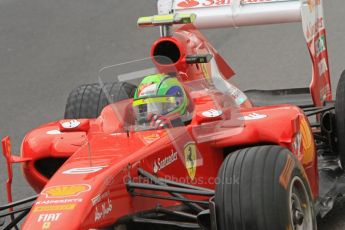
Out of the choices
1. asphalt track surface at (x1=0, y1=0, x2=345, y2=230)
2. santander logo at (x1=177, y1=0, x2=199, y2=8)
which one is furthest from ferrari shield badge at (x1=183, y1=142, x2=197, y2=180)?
asphalt track surface at (x1=0, y1=0, x2=345, y2=230)

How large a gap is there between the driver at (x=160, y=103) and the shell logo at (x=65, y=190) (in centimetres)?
105

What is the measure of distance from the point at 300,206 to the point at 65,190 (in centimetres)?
157

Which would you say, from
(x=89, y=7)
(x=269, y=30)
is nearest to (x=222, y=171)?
(x=269, y=30)

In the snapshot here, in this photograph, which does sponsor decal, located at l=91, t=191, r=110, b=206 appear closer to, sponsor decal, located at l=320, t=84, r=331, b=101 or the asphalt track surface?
sponsor decal, located at l=320, t=84, r=331, b=101

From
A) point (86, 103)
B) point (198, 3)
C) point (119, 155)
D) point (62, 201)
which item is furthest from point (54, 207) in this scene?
point (198, 3)

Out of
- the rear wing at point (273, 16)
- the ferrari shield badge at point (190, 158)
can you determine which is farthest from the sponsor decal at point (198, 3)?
the ferrari shield badge at point (190, 158)

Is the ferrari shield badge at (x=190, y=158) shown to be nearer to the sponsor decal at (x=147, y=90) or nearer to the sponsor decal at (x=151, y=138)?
the sponsor decal at (x=151, y=138)

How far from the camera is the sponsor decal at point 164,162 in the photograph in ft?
20.2

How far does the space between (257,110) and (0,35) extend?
6.84m

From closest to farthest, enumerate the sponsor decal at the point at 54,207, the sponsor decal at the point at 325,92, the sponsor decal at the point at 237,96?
the sponsor decal at the point at 54,207 < the sponsor decal at the point at 237,96 < the sponsor decal at the point at 325,92

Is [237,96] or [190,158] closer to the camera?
[190,158]

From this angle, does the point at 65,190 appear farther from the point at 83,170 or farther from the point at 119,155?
the point at 119,155

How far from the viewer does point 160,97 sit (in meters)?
6.62

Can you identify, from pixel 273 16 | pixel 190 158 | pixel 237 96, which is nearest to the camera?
pixel 190 158
